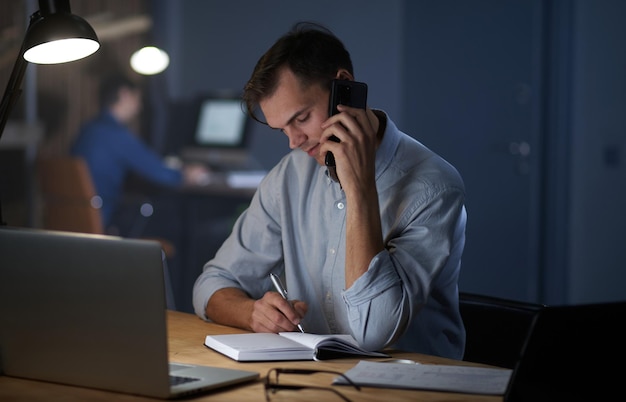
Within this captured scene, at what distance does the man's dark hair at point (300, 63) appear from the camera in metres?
1.96

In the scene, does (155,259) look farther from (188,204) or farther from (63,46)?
(188,204)

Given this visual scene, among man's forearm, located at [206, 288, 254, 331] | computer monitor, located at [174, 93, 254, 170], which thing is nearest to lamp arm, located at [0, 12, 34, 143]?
man's forearm, located at [206, 288, 254, 331]

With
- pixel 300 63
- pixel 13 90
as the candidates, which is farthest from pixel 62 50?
pixel 300 63

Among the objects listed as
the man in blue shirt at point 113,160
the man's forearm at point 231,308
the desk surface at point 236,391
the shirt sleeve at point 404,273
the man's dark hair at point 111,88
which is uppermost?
the man's dark hair at point 111,88

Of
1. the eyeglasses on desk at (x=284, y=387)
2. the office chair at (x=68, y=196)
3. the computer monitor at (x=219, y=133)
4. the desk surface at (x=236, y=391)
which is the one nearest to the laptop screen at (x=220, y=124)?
the computer monitor at (x=219, y=133)

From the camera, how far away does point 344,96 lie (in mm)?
1919

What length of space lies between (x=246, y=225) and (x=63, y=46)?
0.60m

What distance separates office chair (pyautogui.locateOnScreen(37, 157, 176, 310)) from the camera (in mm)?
4695

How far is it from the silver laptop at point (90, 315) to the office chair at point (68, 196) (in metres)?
3.29

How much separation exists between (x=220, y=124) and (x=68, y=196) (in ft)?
4.03

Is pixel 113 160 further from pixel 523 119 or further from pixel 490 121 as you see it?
pixel 523 119

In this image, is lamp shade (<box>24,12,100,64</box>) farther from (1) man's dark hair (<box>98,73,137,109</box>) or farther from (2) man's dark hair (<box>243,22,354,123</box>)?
(1) man's dark hair (<box>98,73,137,109</box>)

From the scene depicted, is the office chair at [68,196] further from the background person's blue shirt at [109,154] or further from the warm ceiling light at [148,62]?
the warm ceiling light at [148,62]

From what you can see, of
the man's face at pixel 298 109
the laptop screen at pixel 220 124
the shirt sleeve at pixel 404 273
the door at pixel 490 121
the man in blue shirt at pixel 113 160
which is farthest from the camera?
the laptop screen at pixel 220 124
